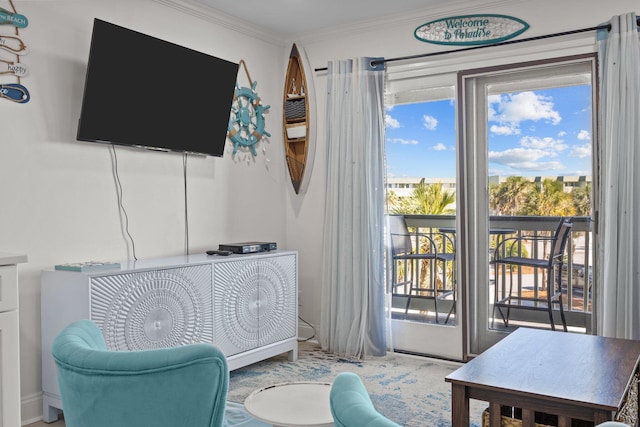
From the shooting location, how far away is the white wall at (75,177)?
9.71 ft

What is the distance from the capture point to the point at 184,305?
3264mm

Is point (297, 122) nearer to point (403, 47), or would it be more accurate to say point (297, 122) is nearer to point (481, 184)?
point (403, 47)

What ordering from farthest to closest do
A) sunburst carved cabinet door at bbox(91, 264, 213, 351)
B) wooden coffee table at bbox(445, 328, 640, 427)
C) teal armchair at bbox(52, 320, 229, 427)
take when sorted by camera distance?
sunburst carved cabinet door at bbox(91, 264, 213, 351) → wooden coffee table at bbox(445, 328, 640, 427) → teal armchair at bbox(52, 320, 229, 427)

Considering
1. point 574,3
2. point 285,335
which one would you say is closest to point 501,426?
point 285,335

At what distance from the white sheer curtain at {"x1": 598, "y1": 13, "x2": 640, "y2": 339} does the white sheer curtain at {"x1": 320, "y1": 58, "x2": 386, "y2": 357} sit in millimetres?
1504

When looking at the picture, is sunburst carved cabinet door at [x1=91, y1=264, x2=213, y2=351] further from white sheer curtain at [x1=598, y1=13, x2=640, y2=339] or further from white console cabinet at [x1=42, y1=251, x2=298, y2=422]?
white sheer curtain at [x1=598, y1=13, x2=640, y2=339]

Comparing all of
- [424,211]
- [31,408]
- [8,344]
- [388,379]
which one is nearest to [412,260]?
[424,211]

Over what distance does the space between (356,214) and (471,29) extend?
1.54 m

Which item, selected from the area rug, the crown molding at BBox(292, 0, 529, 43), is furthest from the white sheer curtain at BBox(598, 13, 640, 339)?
the area rug

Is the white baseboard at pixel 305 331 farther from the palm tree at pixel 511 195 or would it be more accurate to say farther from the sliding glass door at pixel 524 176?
the palm tree at pixel 511 195

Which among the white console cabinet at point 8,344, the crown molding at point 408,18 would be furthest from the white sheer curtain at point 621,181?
the white console cabinet at point 8,344

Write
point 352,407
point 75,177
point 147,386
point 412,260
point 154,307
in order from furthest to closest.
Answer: point 412,260 < point 75,177 < point 154,307 < point 147,386 < point 352,407

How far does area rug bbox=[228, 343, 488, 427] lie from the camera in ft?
10.0

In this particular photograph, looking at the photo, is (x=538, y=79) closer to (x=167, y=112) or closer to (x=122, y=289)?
(x=167, y=112)
